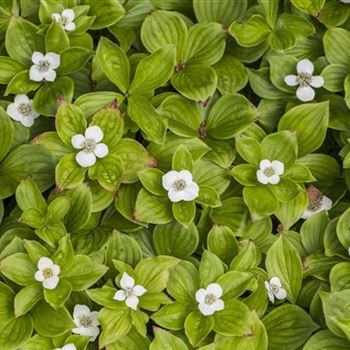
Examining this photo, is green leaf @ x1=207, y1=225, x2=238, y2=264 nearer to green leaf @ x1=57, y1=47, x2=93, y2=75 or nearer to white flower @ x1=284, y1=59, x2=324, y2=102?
white flower @ x1=284, y1=59, x2=324, y2=102

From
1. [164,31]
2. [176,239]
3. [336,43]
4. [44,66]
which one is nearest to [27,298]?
[176,239]

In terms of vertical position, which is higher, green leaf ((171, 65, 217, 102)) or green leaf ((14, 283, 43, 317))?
green leaf ((171, 65, 217, 102))

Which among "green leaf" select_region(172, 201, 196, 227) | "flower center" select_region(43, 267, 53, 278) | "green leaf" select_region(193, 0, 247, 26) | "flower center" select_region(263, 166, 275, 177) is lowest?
"flower center" select_region(43, 267, 53, 278)

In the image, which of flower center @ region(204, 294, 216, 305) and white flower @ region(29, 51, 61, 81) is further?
white flower @ region(29, 51, 61, 81)

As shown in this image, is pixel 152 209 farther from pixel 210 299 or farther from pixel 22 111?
pixel 22 111

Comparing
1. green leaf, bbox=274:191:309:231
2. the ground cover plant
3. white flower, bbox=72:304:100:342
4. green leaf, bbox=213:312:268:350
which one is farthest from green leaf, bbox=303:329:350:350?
white flower, bbox=72:304:100:342

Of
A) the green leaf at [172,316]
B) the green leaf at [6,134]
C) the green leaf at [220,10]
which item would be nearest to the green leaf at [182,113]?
the green leaf at [220,10]

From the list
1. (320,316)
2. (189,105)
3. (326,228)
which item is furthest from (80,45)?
(320,316)

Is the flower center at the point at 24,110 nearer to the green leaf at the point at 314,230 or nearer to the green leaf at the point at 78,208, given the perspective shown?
the green leaf at the point at 78,208
